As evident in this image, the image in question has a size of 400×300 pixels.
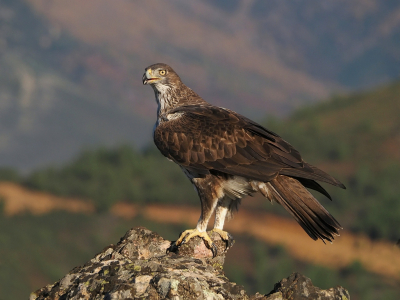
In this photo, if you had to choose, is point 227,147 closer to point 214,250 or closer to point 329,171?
point 214,250

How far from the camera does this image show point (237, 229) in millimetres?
30109

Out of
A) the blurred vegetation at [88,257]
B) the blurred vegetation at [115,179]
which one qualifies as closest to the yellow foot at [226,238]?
the blurred vegetation at [88,257]

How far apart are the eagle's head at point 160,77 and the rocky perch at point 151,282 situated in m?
3.30

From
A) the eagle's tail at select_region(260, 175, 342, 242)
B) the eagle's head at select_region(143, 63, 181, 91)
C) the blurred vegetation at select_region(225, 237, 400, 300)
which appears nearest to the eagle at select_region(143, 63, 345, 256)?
the eagle's tail at select_region(260, 175, 342, 242)

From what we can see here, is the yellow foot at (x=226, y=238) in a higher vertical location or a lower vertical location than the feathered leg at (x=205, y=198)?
lower

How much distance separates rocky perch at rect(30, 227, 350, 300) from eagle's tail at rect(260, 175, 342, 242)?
3.98 feet

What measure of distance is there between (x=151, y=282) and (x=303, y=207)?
272 centimetres

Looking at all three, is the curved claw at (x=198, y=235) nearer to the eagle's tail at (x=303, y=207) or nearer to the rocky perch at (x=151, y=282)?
the rocky perch at (x=151, y=282)

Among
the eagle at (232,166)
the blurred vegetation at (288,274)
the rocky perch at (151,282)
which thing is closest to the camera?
the rocky perch at (151,282)

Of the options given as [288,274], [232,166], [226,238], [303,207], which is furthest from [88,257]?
[303,207]

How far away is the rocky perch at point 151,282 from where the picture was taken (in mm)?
5447

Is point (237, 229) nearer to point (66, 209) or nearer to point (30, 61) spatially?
point (66, 209)

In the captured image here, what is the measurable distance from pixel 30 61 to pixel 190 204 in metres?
86.2

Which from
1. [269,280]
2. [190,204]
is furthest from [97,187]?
[269,280]
